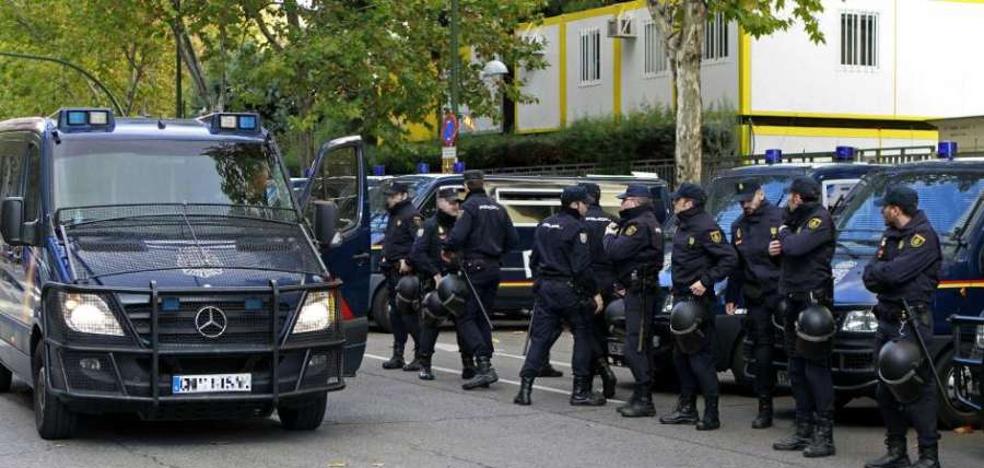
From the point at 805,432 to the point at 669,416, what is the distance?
60.6 inches

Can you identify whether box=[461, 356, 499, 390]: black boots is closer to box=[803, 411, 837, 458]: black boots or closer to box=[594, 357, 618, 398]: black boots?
box=[594, 357, 618, 398]: black boots

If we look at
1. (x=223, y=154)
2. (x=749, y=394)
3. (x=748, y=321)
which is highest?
(x=223, y=154)

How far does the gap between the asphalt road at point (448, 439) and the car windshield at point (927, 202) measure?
1483mm

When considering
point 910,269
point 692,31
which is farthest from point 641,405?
point 692,31

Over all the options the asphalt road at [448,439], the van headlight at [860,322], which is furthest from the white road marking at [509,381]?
the van headlight at [860,322]

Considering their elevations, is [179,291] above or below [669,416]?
above

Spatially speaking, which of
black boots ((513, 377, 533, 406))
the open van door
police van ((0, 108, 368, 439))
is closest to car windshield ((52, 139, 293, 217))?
police van ((0, 108, 368, 439))

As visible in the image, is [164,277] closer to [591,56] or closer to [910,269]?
[910,269]

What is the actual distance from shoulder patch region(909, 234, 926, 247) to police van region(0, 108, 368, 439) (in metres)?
3.79

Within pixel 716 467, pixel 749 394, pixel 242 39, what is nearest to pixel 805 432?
pixel 716 467

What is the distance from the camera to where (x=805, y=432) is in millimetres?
11000

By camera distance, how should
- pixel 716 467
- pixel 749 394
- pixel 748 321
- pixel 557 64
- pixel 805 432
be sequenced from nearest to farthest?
pixel 716 467 < pixel 805 432 < pixel 748 321 < pixel 749 394 < pixel 557 64

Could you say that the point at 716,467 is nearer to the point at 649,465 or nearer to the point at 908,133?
the point at 649,465

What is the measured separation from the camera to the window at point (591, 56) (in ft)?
134
